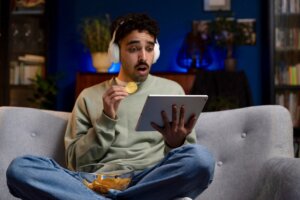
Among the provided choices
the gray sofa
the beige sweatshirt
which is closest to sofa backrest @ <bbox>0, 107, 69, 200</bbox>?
the gray sofa

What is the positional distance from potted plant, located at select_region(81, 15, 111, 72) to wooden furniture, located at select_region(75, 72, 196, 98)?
0.38ft

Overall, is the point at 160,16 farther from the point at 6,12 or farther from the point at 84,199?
the point at 84,199

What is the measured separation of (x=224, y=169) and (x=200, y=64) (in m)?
2.36

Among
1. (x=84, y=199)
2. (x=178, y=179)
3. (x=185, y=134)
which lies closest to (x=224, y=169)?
(x=185, y=134)

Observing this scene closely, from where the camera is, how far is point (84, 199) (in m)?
1.77

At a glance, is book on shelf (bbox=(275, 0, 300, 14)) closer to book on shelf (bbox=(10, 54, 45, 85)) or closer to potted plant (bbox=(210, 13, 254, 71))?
potted plant (bbox=(210, 13, 254, 71))

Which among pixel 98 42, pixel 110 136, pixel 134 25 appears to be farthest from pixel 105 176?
pixel 98 42

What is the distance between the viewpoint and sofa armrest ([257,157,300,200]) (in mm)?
1710

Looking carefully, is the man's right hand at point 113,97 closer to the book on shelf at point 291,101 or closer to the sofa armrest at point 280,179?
the sofa armrest at point 280,179

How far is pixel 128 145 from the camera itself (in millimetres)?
2266

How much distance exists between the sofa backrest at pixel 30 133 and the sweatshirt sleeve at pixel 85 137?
0.16 m

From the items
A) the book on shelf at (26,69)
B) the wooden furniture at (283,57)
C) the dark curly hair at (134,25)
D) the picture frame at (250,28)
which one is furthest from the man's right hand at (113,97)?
the book on shelf at (26,69)

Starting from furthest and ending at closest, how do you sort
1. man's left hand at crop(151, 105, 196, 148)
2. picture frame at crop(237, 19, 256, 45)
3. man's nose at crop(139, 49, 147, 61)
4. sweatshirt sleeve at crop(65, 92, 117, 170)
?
1. picture frame at crop(237, 19, 256, 45)
2. man's nose at crop(139, 49, 147, 61)
3. sweatshirt sleeve at crop(65, 92, 117, 170)
4. man's left hand at crop(151, 105, 196, 148)

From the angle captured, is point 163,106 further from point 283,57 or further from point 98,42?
point 283,57
